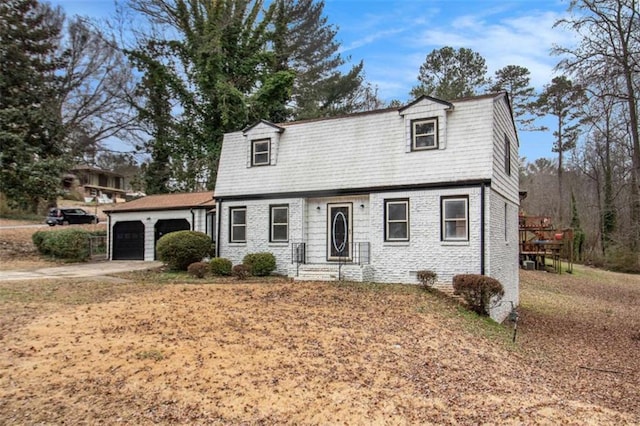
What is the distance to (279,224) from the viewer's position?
626 inches

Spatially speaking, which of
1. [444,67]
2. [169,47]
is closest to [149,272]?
[169,47]

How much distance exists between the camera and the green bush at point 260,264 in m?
15.3

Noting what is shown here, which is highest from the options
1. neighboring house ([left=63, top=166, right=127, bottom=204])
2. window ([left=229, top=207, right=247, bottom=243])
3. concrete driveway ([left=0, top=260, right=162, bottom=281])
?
neighboring house ([left=63, top=166, right=127, bottom=204])

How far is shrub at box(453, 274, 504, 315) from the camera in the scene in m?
11.1

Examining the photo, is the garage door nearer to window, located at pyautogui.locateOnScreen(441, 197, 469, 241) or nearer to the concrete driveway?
the concrete driveway

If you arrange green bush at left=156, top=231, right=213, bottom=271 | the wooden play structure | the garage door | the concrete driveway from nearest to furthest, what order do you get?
the concrete driveway < green bush at left=156, top=231, right=213, bottom=271 < the garage door < the wooden play structure

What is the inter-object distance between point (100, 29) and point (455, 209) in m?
28.9

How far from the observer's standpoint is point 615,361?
30.4 feet

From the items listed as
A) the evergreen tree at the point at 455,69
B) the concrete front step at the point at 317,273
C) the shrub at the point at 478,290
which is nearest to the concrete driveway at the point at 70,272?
the concrete front step at the point at 317,273

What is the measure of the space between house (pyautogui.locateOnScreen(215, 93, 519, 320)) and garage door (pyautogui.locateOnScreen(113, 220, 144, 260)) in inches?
273

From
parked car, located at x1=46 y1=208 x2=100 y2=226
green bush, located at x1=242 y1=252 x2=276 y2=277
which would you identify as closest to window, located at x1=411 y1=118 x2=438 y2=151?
green bush, located at x1=242 y1=252 x2=276 y2=277

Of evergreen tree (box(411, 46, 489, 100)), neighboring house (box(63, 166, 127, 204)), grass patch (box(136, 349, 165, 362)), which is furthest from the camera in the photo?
neighboring house (box(63, 166, 127, 204))

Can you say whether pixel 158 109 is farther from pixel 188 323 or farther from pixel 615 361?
pixel 615 361

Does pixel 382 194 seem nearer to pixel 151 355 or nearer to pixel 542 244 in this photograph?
pixel 151 355
